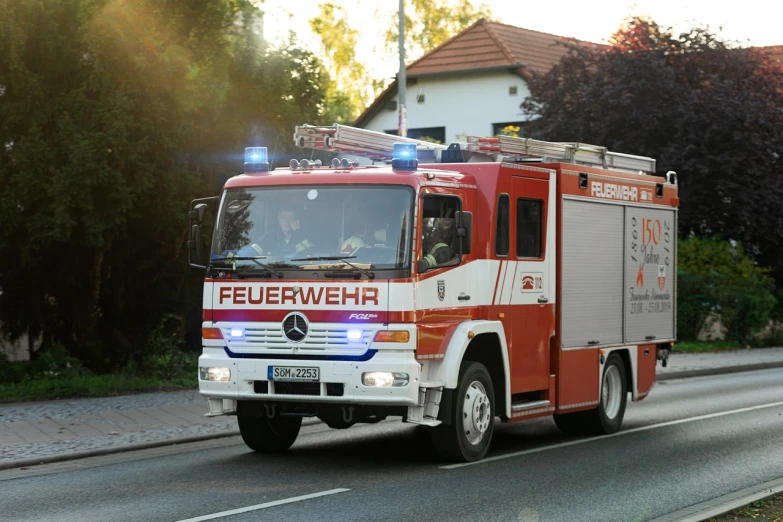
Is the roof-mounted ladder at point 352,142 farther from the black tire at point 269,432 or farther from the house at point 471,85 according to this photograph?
the house at point 471,85

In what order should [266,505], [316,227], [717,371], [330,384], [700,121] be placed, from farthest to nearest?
[700,121] < [717,371] < [316,227] < [330,384] < [266,505]

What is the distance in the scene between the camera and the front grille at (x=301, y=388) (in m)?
10.8

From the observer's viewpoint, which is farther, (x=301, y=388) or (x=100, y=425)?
(x=100, y=425)

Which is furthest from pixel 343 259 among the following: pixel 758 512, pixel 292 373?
pixel 758 512

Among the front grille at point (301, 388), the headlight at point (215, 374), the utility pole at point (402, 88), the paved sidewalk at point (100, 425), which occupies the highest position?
the utility pole at point (402, 88)

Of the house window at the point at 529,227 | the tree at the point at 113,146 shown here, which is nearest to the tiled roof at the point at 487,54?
the tree at the point at 113,146

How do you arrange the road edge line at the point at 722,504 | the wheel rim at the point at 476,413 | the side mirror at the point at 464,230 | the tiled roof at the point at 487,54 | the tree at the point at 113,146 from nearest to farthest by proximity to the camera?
the road edge line at the point at 722,504
the side mirror at the point at 464,230
the wheel rim at the point at 476,413
the tree at the point at 113,146
the tiled roof at the point at 487,54

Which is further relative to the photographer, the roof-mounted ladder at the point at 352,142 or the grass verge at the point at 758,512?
the roof-mounted ladder at the point at 352,142

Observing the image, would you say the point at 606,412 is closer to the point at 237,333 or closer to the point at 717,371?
the point at 237,333

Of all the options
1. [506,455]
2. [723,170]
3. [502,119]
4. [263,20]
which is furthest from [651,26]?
[506,455]

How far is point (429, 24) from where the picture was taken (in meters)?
70.2

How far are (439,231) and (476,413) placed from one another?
168cm

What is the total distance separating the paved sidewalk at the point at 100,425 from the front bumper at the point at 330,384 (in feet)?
6.21

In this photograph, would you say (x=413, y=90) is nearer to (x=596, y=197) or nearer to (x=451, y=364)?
(x=596, y=197)
